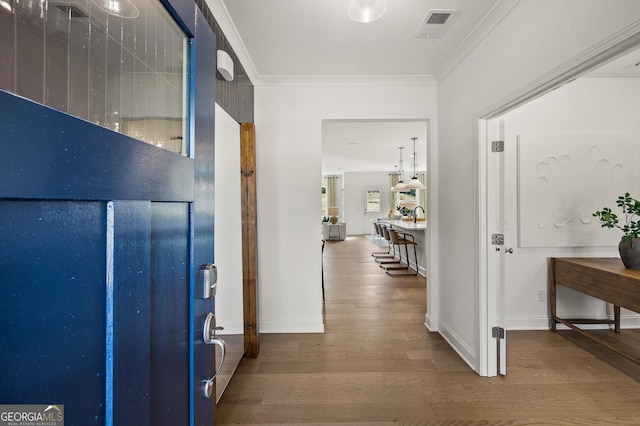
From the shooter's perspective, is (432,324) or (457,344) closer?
(457,344)

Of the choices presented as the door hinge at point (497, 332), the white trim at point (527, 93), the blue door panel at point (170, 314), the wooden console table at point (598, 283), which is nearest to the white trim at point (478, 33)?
the white trim at point (527, 93)

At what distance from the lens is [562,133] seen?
300cm

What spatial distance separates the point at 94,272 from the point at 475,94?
2665mm

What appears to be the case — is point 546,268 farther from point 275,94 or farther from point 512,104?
point 275,94

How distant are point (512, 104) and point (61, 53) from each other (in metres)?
2.29

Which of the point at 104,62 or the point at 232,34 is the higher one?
the point at 232,34

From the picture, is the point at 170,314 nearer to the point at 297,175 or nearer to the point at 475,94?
the point at 297,175

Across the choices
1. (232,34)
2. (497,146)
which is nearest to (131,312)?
(232,34)

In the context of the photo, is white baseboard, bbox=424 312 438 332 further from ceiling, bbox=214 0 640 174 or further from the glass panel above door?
the glass panel above door

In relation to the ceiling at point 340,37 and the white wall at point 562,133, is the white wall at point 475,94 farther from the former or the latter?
the white wall at point 562,133

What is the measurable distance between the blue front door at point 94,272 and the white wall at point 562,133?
328cm

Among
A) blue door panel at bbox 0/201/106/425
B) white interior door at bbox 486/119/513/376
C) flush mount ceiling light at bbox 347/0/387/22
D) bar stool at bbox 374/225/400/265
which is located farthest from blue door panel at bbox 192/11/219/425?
bar stool at bbox 374/225/400/265

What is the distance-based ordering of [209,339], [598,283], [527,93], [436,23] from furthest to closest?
[598,283], [436,23], [527,93], [209,339]

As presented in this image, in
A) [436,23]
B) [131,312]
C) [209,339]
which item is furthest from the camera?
[436,23]
